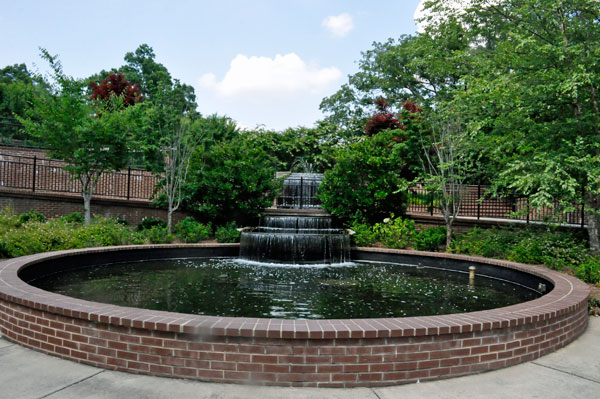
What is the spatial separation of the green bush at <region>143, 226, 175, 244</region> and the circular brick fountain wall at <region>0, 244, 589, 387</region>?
7944mm

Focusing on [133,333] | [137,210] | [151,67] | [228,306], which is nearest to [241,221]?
[137,210]

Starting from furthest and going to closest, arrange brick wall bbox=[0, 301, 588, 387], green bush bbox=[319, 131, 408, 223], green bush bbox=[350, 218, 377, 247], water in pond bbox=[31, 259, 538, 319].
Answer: green bush bbox=[319, 131, 408, 223], green bush bbox=[350, 218, 377, 247], water in pond bbox=[31, 259, 538, 319], brick wall bbox=[0, 301, 588, 387]

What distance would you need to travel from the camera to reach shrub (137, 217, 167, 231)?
13267mm

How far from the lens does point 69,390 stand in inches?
118

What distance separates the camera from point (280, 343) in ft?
10.5

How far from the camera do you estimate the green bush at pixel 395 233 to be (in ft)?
38.6

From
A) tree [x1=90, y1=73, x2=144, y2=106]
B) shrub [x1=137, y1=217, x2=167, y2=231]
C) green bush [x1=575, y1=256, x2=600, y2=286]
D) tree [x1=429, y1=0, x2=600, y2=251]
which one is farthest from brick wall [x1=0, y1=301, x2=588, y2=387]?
tree [x1=90, y1=73, x2=144, y2=106]

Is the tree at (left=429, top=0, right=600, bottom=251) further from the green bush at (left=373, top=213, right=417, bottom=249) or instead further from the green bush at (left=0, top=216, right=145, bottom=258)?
the green bush at (left=0, top=216, right=145, bottom=258)

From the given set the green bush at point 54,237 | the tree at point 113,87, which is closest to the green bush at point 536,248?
the green bush at point 54,237

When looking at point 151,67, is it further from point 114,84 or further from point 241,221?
point 241,221

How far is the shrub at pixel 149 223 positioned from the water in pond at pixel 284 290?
3.97 metres

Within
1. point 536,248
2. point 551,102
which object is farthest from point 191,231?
point 551,102

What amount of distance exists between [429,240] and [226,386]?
9227mm

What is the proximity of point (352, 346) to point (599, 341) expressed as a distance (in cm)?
328
